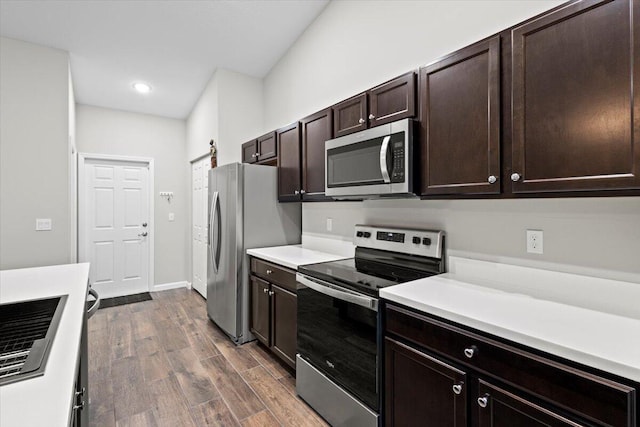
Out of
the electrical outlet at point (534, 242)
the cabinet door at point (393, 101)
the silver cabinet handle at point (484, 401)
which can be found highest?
the cabinet door at point (393, 101)

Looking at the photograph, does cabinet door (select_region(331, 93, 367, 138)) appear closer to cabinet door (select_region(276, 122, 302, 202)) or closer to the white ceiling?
cabinet door (select_region(276, 122, 302, 202))

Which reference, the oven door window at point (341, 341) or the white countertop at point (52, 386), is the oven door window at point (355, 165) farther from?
the white countertop at point (52, 386)

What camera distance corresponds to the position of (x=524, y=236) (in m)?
1.50

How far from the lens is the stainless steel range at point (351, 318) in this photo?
1595 millimetres

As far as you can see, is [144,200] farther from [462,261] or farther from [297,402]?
[462,261]

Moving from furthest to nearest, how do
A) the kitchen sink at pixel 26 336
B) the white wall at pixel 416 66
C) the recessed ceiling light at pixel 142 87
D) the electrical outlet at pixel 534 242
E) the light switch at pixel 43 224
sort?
the recessed ceiling light at pixel 142 87
the light switch at pixel 43 224
the electrical outlet at pixel 534 242
the white wall at pixel 416 66
the kitchen sink at pixel 26 336

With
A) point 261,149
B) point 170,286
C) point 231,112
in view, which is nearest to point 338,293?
point 261,149

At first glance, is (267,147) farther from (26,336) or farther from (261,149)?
(26,336)

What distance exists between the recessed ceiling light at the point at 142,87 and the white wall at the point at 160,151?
0.88m

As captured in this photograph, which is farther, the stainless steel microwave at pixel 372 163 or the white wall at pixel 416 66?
the stainless steel microwave at pixel 372 163

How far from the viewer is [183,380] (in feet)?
7.87

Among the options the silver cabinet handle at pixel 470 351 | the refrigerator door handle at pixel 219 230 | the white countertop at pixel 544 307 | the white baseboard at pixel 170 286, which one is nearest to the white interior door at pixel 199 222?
the white baseboard at pixel 170 286

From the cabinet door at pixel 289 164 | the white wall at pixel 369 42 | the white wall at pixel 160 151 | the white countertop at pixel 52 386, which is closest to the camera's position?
the white countertop at pixel 52 386

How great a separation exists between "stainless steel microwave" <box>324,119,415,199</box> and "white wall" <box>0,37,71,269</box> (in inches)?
113
